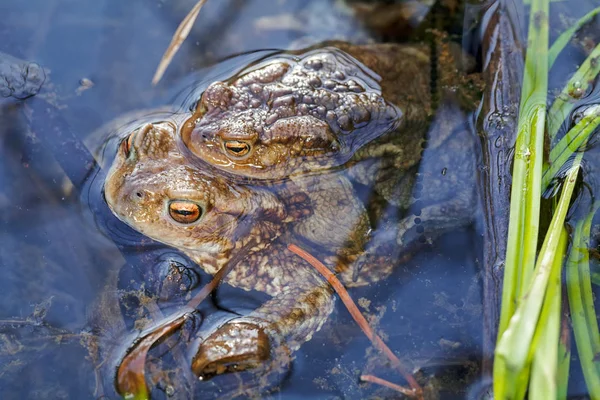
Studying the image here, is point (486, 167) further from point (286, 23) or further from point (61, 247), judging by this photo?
point (61, 247)

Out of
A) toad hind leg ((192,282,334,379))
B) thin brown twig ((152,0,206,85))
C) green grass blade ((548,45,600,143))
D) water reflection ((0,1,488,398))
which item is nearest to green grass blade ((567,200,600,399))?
water reflection ((0,1,488,398))

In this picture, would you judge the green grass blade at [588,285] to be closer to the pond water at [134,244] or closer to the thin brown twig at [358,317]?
the pond water at [134,244]

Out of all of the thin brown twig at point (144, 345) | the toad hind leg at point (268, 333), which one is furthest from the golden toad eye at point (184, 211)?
the toad hind leg at point (268, 333)

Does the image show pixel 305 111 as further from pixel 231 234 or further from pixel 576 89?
pixel 576 89

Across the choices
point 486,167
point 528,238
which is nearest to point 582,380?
point 528,238

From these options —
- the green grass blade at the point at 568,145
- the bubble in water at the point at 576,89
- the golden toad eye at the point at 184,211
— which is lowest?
the golden toad eye at the point at 184,211

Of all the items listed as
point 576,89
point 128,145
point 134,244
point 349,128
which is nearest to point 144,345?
point 134,244
